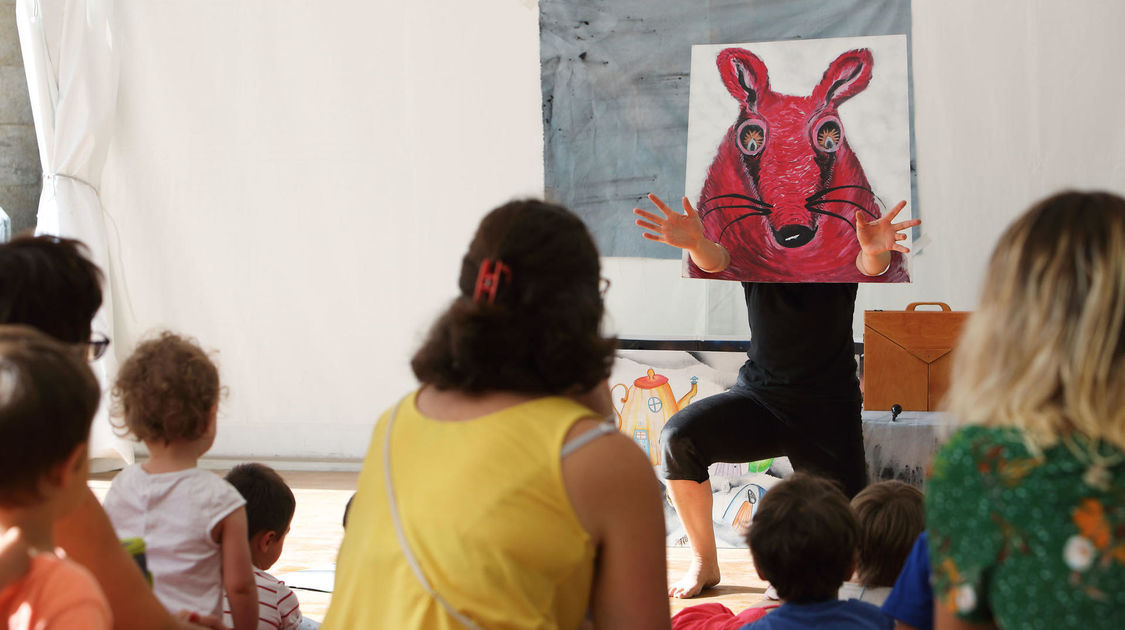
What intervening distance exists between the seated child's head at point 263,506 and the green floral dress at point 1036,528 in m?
1.62

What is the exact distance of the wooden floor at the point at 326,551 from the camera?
317 cm

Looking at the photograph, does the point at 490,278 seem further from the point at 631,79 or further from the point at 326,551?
the point at 631,79

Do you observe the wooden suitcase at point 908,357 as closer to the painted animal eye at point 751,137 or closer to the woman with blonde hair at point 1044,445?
the painted animal eye at point 751,137

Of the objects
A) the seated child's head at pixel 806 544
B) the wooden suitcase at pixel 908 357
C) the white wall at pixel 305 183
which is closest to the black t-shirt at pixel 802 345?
the wooden suitcase at pixel 908 357

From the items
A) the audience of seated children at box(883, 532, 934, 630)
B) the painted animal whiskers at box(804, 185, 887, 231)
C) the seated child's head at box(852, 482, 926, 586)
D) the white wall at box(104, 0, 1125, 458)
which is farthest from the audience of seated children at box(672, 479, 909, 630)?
the white wall at box(104, 0, 1125, 458)

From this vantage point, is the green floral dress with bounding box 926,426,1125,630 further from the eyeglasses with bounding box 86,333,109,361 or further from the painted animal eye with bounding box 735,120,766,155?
the painted animal eye with bounding box 735,120,766,155

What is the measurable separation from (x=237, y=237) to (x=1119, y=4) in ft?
14.3

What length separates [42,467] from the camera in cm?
97

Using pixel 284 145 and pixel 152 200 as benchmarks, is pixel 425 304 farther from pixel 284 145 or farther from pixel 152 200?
pixel 152 200

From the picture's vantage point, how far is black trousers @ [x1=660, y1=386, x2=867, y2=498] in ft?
10.2

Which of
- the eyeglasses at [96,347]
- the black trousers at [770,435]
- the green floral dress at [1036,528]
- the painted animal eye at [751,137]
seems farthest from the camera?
the painted animal eye at [751,137]

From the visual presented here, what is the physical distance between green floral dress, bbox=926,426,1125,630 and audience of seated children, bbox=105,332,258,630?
134 cm

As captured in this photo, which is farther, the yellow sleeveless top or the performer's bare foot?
the performer's bare foot

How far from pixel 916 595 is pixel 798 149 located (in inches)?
116
